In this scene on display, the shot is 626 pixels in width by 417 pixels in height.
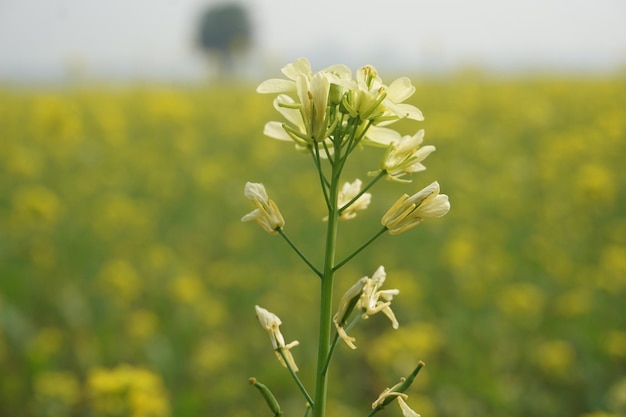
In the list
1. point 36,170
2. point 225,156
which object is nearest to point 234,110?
point 225,156

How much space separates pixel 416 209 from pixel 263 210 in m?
0.21

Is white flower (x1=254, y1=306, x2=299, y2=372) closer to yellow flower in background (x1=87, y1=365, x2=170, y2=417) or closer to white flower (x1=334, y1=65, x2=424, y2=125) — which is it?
white flower (x1=334, y1=65, x2=424, y2=125)

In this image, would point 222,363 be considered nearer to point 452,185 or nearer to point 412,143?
point 412,143

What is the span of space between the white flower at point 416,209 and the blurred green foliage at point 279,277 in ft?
3.48

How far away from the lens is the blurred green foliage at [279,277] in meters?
2.58

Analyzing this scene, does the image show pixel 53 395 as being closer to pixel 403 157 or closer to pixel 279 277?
pixel 403 157

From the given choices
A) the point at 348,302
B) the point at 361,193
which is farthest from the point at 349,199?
the point at 348,302

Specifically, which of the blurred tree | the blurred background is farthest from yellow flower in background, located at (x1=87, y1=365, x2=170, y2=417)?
the blurred tree

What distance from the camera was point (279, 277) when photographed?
369 centimetres

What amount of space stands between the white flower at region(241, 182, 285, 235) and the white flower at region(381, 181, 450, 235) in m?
0.15

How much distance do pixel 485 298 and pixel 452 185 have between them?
1.86 metres

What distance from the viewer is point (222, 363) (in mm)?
2701

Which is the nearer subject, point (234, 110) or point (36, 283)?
point (36, 283)

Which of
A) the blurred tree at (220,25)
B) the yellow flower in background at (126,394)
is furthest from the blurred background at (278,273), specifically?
the blurred tree at (220,25)
